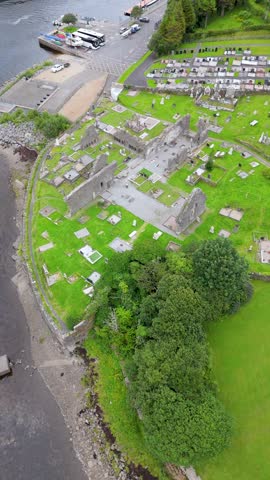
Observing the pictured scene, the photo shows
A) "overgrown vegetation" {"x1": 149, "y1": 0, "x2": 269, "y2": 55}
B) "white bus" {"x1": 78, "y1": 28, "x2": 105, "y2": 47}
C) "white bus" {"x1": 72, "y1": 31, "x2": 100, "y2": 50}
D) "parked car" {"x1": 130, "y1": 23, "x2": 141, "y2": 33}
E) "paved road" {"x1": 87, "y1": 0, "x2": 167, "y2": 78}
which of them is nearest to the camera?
"overgrown vegetation" {"x1": 149, "y1": 0, "x2": 269, "y2": 55}

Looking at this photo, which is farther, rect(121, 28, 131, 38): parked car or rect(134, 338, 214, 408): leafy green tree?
rect(121, 28, 131, 38): parked car

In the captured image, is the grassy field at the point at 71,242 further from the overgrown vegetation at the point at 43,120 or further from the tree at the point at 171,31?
the tree at the point at 171,31

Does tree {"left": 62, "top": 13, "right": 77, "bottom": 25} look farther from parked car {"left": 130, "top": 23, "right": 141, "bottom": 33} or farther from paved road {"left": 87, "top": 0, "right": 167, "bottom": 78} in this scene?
parked car {"left": 130, "top": 23, "right": 141, "bottom": 33}

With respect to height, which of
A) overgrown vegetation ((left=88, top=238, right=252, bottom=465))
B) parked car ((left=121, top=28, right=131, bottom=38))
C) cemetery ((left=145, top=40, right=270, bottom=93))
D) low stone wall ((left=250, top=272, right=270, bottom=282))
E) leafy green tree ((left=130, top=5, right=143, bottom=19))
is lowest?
low stone wall ((left=250, top=272, right=270, bottom=282))

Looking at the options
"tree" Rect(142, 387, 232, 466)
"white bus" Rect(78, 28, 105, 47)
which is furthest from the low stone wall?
"white bus" Rect(78, 28, 105, 47)

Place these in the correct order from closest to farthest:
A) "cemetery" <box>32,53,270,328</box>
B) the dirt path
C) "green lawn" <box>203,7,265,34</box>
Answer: "cemetery" <box>32,53,270,328</box>, the dirt path, "green lawn" <box>203,7,265,34</box>

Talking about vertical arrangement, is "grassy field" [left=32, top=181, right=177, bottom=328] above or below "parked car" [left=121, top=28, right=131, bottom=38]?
below

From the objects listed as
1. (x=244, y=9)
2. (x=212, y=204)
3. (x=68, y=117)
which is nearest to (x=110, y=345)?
(x=212, y=204)
